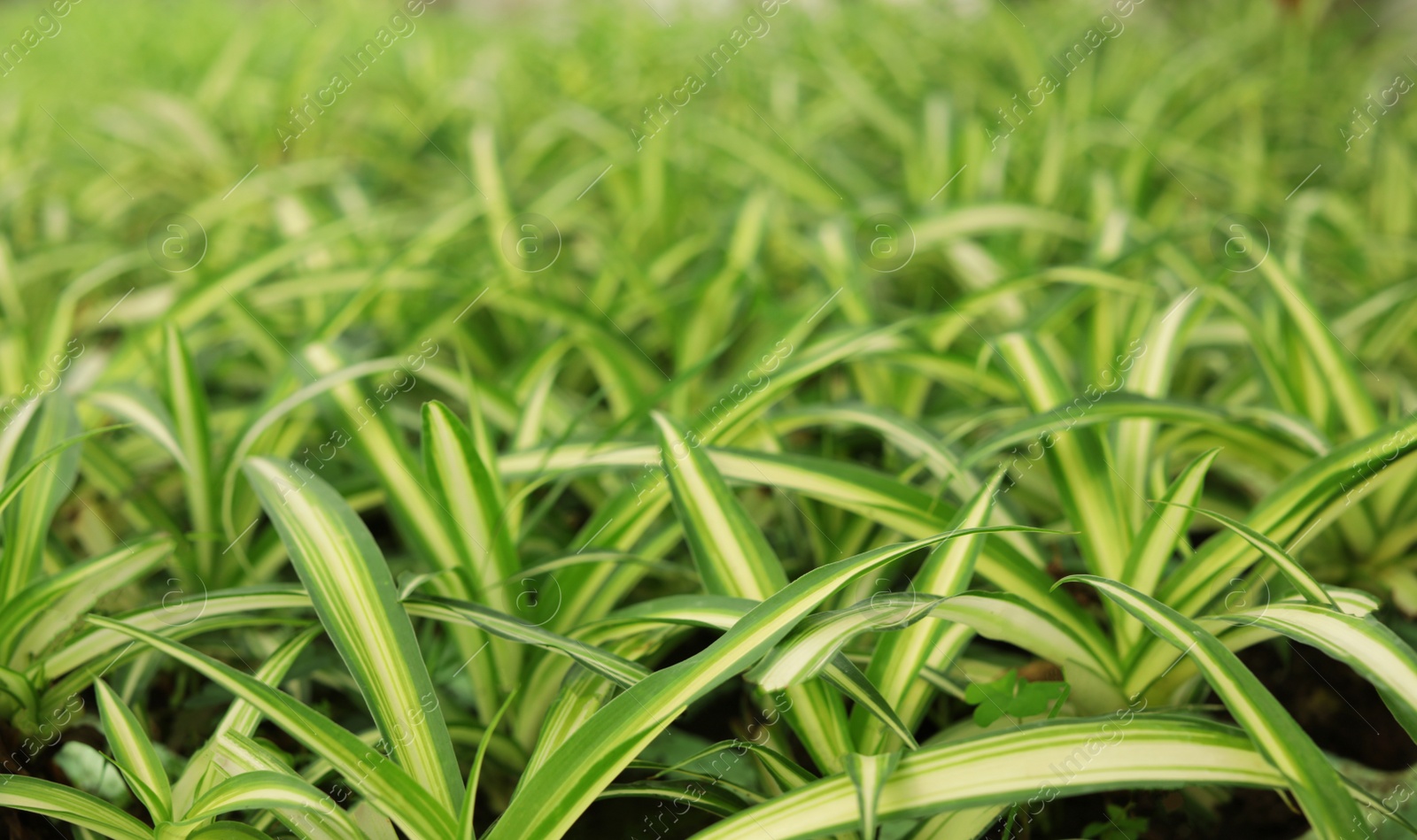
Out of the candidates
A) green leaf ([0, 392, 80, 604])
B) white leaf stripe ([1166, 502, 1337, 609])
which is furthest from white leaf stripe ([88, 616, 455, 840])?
white leaf stripe ([1166, 502, 1337, 609])

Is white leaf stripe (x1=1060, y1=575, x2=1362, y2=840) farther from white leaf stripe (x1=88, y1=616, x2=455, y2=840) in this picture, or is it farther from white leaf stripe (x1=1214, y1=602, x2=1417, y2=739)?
white leaf stripe (x1=88, y1=616, x2=455, y2=840)

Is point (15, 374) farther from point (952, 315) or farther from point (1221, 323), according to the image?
point (1221, 323)

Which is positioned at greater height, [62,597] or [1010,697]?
[62,597]

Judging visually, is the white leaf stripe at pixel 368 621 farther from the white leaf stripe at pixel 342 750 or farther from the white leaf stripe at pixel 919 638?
the white leaf stripe at pixel 919 638

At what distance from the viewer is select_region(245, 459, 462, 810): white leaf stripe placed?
2.51 ft

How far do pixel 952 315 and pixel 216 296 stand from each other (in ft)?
3.70

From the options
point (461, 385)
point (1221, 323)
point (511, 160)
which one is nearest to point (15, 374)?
point (461, 385)

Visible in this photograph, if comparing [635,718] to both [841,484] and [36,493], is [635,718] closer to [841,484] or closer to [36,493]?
[841,484]

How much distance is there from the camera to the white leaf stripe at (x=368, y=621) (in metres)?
0.76

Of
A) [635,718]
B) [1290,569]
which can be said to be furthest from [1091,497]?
[635,718]

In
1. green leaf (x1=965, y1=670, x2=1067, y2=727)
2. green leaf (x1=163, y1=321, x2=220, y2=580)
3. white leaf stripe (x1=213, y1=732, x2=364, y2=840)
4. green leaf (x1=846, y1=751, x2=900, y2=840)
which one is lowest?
green leaf (x1=846, y1=751, x2=900, y2=840)

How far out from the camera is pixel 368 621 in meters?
0.82

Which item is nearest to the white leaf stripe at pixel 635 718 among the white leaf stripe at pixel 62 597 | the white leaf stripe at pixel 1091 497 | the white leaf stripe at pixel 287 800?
the white leaf stripe at pixel 287 800

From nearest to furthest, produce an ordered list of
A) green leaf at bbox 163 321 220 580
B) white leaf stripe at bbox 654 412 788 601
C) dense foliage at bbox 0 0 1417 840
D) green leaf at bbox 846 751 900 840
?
1. green leaf at bbox 846 751 900 840
2. dense foliage at bbox 0 0 1417 840
3. white leaf stripe at bbox 654 412 788 601
4. green leaf at bbox 163 321 220 580
